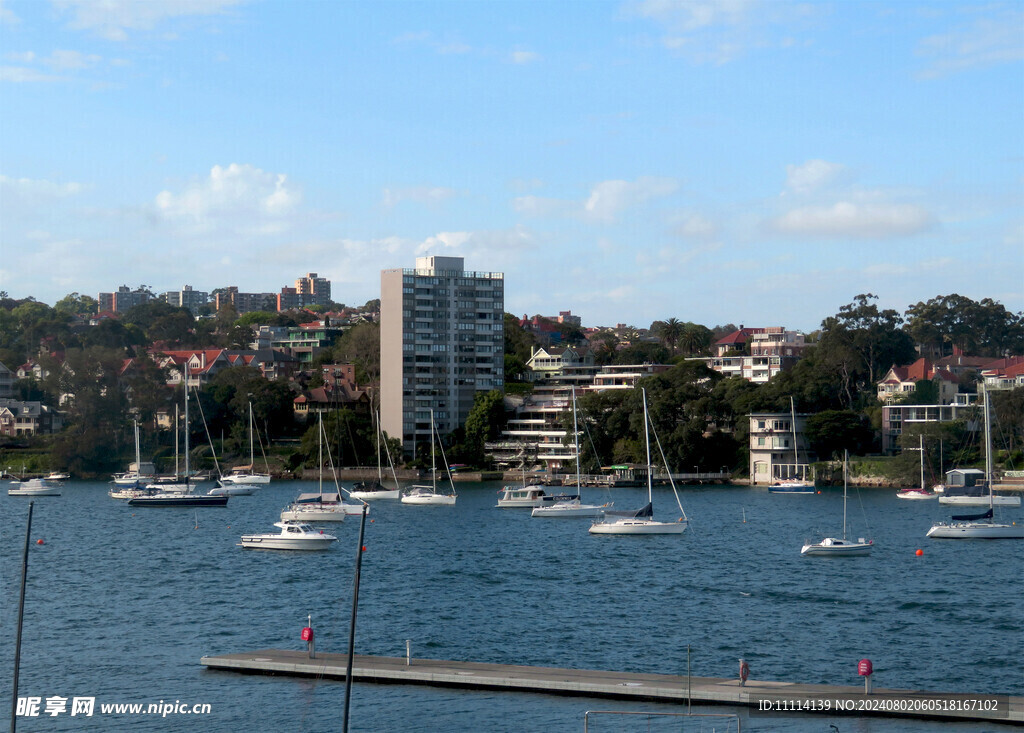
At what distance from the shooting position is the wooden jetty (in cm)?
2372

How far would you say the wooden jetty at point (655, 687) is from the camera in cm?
2372

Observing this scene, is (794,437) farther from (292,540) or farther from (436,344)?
(292,540)

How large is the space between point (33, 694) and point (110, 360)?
113 meters

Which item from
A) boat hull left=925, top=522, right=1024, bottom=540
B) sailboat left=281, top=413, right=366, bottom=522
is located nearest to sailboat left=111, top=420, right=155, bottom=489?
sailboat left=281, top=413, right=366, bottom=522

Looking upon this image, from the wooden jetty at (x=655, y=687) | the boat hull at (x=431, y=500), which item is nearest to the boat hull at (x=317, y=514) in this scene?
the boat hull at (x=431, y=500)

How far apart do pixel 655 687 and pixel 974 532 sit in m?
45.1

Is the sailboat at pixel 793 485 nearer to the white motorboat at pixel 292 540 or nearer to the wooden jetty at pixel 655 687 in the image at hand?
the white motorboat at pixel 292 540

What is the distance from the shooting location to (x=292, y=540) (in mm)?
58656

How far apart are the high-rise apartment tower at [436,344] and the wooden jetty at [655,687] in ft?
328

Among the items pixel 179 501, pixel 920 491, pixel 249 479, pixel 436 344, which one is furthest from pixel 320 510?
pixel 436 344

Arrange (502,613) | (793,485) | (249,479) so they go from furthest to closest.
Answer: (249,479) < (793,485) < (502,613)

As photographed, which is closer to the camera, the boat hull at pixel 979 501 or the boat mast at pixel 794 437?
the boat hull at pixel 979 501

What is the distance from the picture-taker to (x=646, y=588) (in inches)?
1813

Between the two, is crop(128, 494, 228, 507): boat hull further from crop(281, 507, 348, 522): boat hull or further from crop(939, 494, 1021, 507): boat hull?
crop(939, 494, 1021, 507): boat hull
